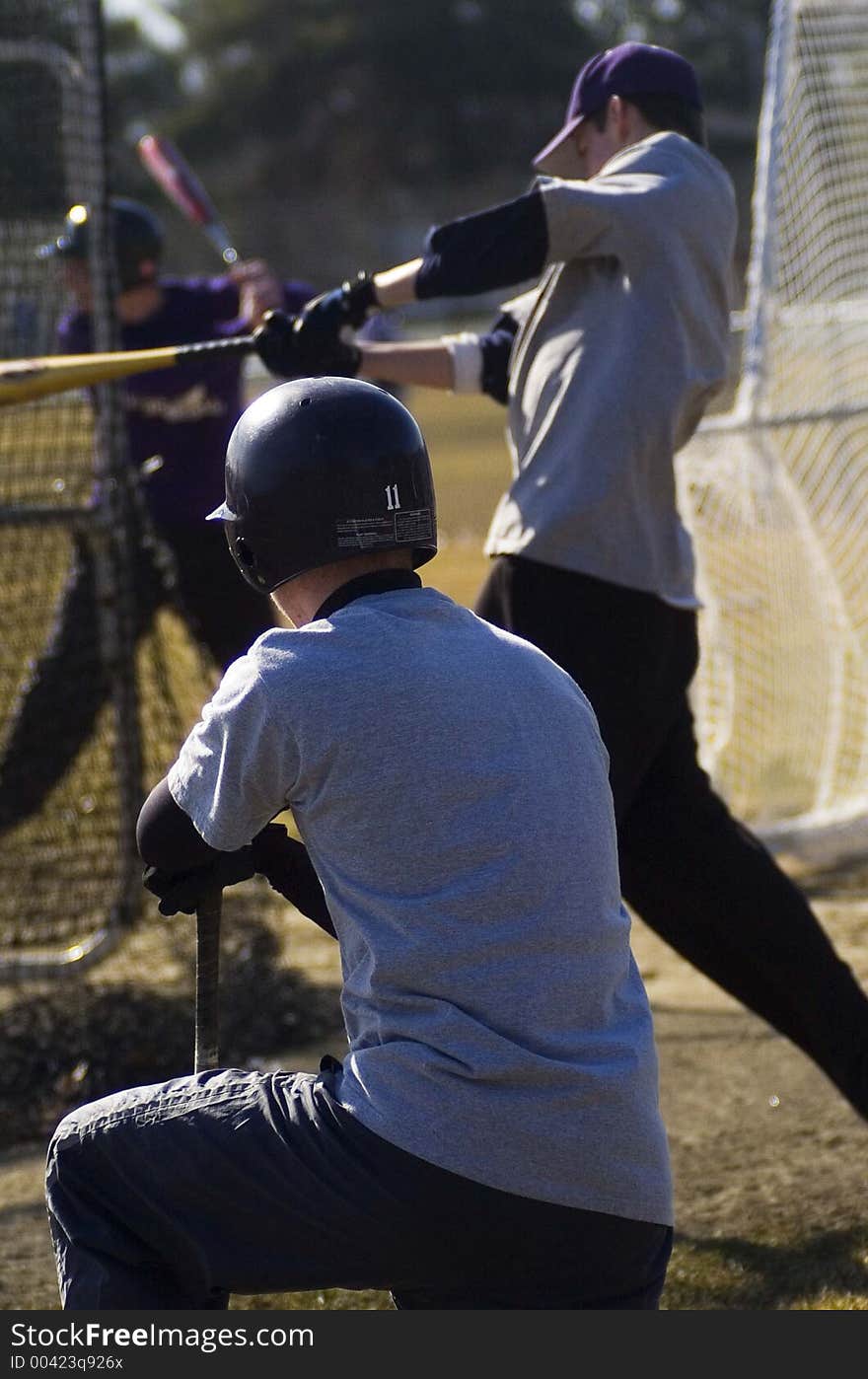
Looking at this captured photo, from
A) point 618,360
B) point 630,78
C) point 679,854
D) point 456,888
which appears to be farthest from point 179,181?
point 456,888

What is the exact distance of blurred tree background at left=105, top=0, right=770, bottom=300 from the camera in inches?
1865

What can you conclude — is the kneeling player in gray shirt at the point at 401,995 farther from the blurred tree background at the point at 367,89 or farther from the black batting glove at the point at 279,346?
the blurred tree background at the point at 367,89

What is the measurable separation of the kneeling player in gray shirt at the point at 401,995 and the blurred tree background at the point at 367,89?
1698 inches

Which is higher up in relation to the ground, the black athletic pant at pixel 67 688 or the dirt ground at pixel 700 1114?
the black athletic pant at pixel 67 688

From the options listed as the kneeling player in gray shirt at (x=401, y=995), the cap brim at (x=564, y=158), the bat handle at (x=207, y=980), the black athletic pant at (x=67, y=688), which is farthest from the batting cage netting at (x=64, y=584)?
the kneeling player in gray shirt at (x=401, y=995)

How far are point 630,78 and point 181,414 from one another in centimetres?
241

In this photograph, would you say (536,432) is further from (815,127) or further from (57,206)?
(815,127)

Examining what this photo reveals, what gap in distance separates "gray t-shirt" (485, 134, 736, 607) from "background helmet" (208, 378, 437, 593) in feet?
3.89

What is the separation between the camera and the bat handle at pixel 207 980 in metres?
2.66

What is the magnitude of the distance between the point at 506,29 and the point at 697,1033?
1836 inches

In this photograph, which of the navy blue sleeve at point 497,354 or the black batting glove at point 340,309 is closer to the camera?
the black batting glove at point 340,309

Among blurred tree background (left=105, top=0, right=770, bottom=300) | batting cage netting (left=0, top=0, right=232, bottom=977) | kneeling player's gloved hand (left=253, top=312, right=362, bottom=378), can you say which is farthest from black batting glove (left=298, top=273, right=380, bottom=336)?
blurred tree background (left=105, top=0, right=770, bottom=300)

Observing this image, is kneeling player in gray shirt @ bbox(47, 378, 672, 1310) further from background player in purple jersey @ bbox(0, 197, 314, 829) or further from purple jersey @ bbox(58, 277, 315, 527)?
purple jersey @ bbox(58, 277, 315, 527)

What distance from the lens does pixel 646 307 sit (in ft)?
12.2
